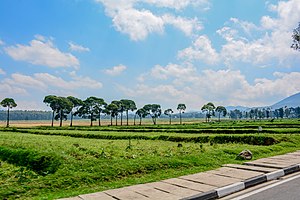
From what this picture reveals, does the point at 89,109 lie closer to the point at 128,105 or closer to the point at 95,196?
the point at 128,105

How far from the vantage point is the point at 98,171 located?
8648 millimetres

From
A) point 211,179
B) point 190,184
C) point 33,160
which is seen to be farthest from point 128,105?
point 190,184

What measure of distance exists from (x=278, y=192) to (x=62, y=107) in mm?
88588

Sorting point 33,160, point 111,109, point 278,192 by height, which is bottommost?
point 278,192

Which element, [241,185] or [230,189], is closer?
[230,189]

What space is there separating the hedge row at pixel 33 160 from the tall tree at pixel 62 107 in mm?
76527

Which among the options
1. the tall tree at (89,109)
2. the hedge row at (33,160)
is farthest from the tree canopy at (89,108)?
the hedge row at (33,160)

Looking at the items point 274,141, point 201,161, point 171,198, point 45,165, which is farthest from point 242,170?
point 274,141

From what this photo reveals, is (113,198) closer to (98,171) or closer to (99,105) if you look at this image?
(98,171)

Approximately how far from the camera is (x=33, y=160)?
11.6 meters

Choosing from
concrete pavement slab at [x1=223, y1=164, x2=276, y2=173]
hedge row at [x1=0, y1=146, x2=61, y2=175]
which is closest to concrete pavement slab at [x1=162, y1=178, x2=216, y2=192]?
concrete pavement slab at [x1=223, y1=164, x2=276, y2=173]

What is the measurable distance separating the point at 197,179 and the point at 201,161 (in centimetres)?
269

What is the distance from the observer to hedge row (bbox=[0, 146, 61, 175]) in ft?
31.7

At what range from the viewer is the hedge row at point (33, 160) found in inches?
381
